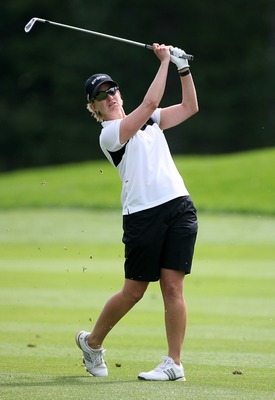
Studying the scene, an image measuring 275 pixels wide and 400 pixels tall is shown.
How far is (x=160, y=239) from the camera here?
658cm

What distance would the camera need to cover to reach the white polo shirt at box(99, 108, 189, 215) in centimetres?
657

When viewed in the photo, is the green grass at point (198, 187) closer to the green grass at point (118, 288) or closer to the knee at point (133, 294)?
the green grass at point (118, 288)

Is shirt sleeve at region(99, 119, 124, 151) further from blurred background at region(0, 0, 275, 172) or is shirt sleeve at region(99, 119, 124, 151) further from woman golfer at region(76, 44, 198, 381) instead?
blurred background at region(0, 0, 275, 172)

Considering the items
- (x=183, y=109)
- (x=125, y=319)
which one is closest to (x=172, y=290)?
(x=183, y=109)

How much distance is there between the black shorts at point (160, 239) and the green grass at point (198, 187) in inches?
598

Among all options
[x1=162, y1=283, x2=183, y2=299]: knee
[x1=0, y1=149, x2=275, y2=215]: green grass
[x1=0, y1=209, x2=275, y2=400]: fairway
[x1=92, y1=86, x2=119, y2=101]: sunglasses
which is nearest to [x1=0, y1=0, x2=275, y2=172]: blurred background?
[x1=0, y1=149, x2=275, y2=215]: green grass

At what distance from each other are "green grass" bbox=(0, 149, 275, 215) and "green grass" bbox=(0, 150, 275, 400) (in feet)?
0.13

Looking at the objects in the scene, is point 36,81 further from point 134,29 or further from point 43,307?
point 43,307

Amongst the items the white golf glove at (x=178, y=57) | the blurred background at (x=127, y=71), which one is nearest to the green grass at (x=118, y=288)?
the white golf glove at (x=178, y=57)

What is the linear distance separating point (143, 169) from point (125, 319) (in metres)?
3.65

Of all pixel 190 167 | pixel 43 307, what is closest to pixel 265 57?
pixel 190 167

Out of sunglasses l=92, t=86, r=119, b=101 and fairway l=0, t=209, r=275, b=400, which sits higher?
sunglasses l=92, t=86, r=119, b=101

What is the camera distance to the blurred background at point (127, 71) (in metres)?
49.4

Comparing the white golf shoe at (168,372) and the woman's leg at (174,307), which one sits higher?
the woman's leg at (174,307)
